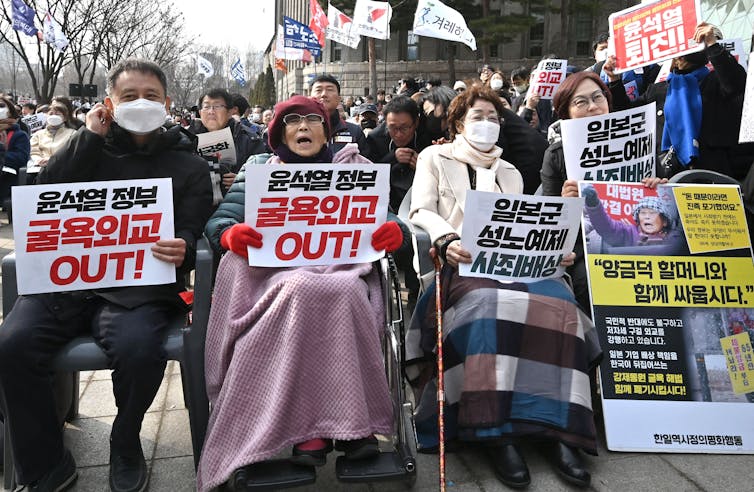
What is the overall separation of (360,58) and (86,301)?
134 feet

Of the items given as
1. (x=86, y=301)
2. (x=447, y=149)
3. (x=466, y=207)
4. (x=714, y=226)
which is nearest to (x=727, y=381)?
(x=714, y=226)

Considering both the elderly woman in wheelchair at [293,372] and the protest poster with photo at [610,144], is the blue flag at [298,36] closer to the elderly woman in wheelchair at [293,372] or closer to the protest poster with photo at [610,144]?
the protest poster with photo at [610,144]

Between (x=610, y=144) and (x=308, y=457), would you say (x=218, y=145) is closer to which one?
(x=610, y=144)

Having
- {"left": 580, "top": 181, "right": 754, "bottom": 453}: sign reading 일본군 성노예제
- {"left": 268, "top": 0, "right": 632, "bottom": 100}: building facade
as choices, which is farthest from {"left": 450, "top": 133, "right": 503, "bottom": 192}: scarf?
{"left": 268, "top": 0, "right": 632, "bottom": 100}: building facade

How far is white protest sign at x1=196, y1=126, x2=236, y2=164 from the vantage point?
4.79 meters

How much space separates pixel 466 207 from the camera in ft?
9.19

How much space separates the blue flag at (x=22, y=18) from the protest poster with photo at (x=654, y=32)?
1664 centimetres

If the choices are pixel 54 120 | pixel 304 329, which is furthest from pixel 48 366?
pixel 54 120

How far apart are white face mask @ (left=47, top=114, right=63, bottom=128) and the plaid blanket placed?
6749 millimetres

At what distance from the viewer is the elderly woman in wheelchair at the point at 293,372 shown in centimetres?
233

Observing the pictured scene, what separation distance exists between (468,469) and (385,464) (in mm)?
528

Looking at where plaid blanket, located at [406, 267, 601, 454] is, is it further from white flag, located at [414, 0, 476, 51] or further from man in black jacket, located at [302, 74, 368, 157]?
white flag, located at [414, 0, 476, 51]

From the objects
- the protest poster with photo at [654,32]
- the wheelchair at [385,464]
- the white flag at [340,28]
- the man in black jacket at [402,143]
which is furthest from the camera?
the white flag at [340,28]

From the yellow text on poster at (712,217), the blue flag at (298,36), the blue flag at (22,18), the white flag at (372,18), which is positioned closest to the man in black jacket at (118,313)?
the yellow text on poster at (712,217)
